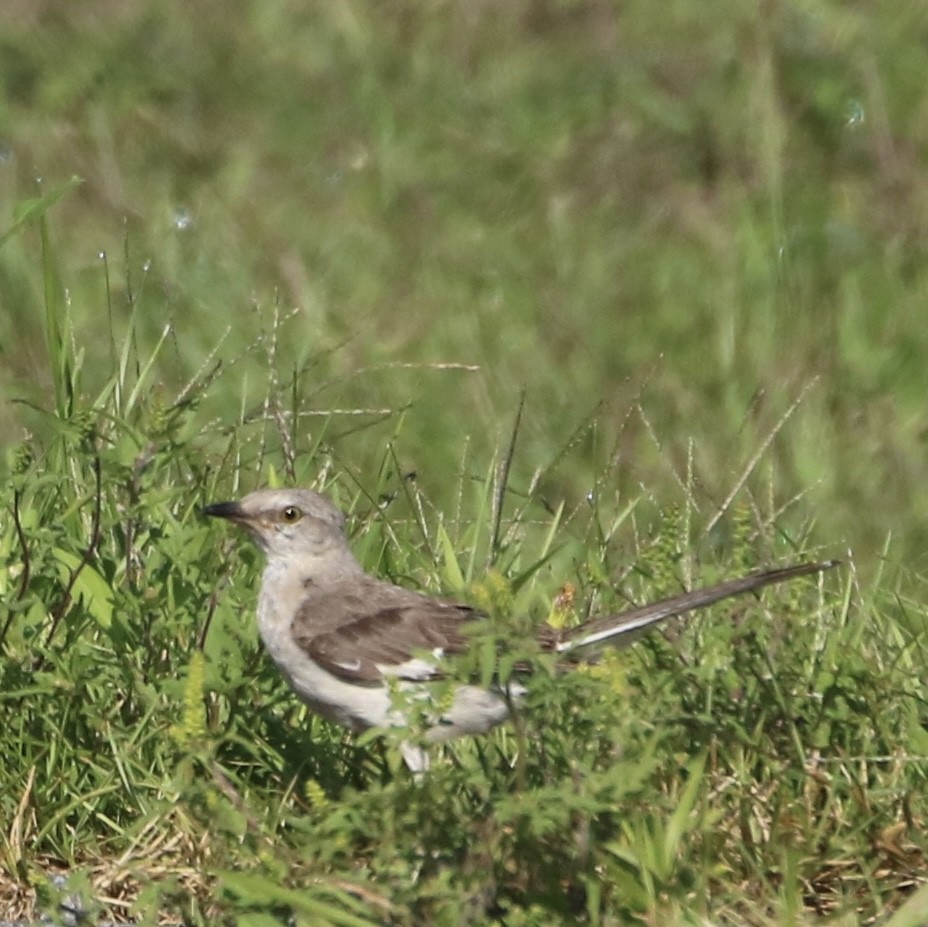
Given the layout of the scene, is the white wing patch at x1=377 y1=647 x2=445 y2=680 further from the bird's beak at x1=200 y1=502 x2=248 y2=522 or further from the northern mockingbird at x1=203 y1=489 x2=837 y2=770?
the bird's beak at x1=200 y1=502 x2=248 y2=522

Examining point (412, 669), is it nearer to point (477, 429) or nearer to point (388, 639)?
point (388, 639)

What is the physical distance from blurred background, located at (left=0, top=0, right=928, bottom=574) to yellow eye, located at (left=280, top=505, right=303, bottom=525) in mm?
2374

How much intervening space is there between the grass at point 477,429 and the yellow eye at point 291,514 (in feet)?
0.71

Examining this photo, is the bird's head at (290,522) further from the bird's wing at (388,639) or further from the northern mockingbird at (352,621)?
the bird's wing at (388,639)

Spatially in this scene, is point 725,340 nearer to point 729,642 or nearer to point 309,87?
point 309,87

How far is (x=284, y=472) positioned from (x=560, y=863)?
101 inches

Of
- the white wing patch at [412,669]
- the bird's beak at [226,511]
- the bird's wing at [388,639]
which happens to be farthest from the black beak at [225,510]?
the white wing patch at [412,669]

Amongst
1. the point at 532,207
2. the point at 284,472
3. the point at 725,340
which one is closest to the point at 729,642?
the point at 284,472

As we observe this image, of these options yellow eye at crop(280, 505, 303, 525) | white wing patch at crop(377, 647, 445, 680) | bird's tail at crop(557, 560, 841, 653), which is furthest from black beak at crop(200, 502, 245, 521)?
bird's tail at crop(557, 560, 841, 653)

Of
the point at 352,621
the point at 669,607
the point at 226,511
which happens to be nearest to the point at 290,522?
the point at 226,511

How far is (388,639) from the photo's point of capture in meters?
5.70

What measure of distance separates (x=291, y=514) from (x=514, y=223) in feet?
18.5

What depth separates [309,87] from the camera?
12.7 m

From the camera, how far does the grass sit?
459 cm
